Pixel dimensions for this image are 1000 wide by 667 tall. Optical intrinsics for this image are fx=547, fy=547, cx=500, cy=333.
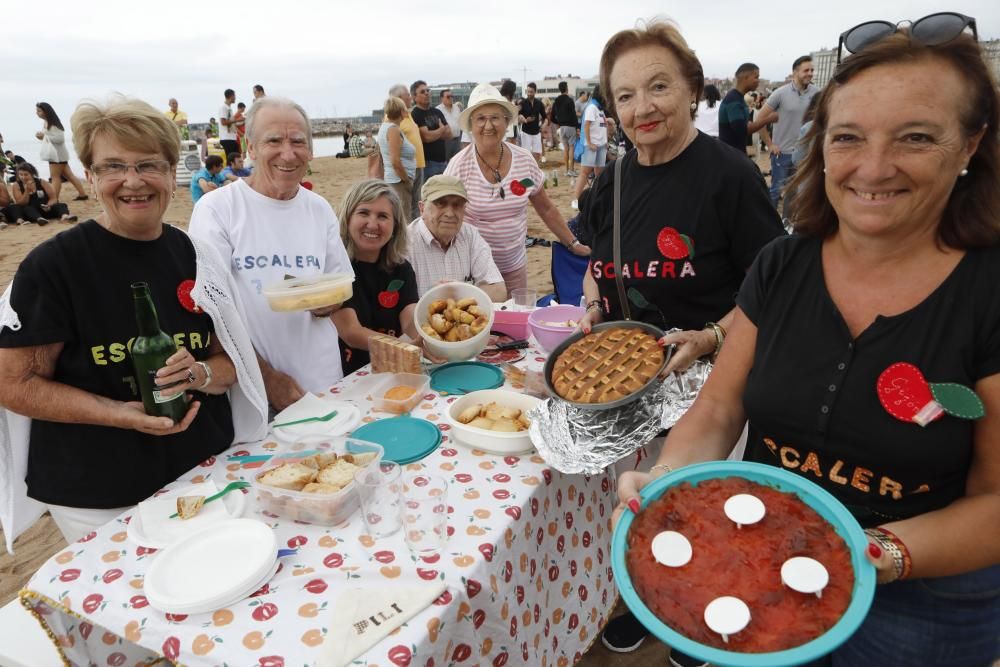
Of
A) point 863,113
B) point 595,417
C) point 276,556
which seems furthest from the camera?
point 595,417

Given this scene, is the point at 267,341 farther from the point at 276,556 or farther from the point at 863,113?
the point at 863,113

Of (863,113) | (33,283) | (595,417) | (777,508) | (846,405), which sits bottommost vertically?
(595,417)

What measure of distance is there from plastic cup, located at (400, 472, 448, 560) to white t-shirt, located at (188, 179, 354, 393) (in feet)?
4.31

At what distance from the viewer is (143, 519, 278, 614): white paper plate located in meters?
1.43

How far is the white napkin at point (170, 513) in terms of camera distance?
1.71 metres

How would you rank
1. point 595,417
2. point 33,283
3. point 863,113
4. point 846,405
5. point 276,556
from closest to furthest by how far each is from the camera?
point 863,113 < point 846,405 < point 276,556 < point 33,283 < point 595,417

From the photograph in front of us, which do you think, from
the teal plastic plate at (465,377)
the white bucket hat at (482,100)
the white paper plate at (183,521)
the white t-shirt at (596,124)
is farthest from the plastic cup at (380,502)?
the white t-shirt at (596,124)

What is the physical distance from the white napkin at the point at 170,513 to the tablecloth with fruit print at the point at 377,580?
0.06 metres

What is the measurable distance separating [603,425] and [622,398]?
239 millimetres

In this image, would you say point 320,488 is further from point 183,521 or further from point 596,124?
point 596,124

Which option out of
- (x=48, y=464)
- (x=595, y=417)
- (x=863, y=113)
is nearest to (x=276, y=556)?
(x=48, y=464)

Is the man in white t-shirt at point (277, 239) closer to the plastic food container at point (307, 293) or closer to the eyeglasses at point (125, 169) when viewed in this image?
the plastic food container at point (307, 293)

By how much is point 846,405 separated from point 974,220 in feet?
1.81

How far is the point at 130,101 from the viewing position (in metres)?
1.99
